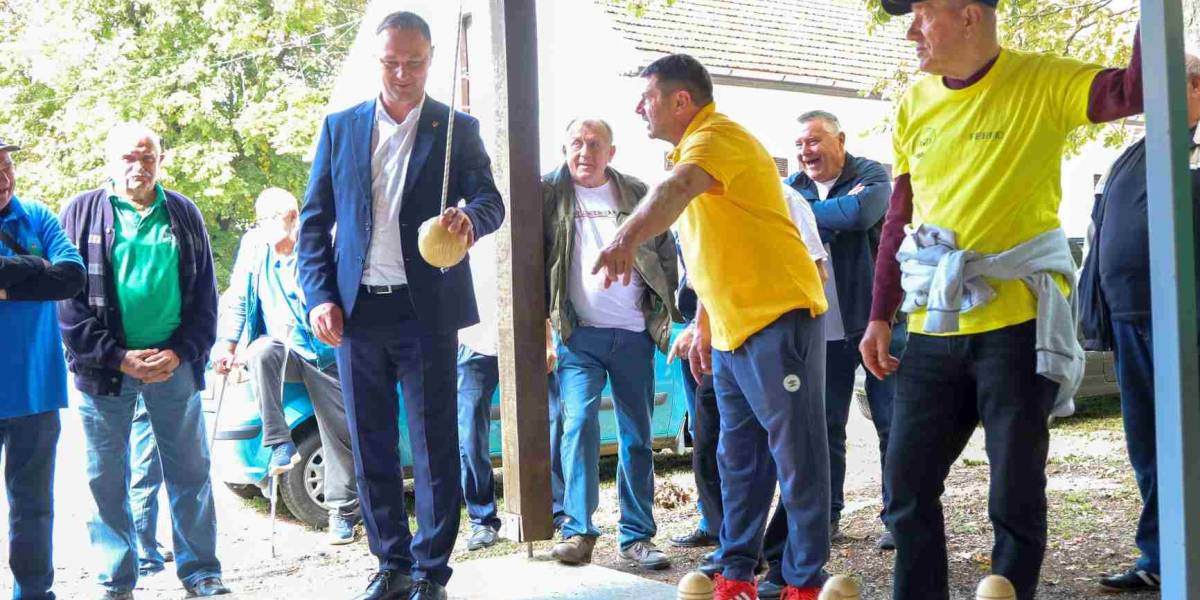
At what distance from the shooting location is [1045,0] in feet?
37.9

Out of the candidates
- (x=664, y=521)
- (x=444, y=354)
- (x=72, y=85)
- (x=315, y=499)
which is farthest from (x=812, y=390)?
(x=72, y=85)

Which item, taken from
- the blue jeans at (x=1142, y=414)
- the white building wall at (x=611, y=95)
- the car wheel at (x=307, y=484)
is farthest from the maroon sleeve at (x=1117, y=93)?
the white building wall at (x=611, y=95)

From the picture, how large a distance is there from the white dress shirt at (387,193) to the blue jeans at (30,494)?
156 centimetres

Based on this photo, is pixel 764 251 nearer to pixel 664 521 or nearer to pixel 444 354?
pixel 444 354

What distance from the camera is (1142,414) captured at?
4887mm

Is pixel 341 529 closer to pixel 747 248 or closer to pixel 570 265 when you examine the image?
pixel 570 265

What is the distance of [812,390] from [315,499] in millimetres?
4113

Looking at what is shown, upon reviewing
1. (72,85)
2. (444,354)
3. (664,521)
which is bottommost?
(664,521)

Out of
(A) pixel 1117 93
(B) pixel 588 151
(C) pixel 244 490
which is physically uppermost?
(B) pixel 588 151

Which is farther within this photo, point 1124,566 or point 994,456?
point 1124,566

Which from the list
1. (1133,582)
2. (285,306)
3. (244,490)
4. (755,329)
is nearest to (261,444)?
(285,306)

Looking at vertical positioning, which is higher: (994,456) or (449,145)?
(449,145)

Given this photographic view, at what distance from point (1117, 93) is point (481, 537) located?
4301 mm

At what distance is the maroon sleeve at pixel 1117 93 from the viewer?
9.80ft
